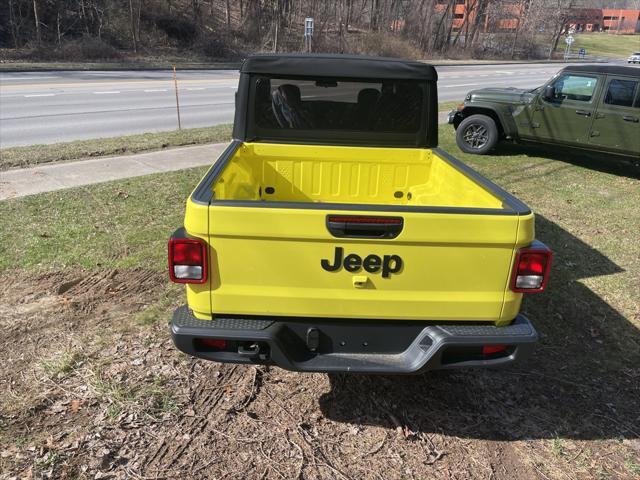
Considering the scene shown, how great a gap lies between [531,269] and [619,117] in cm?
790

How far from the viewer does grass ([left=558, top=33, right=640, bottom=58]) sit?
79000mm

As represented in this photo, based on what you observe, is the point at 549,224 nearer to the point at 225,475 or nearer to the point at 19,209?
the point at 225,475

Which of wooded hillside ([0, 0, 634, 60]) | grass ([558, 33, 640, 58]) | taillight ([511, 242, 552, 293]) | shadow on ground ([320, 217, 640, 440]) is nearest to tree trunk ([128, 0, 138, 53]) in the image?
wooded hillside ([0, 0, 634, 60])

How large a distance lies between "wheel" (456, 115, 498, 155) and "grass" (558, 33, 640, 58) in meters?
78.8

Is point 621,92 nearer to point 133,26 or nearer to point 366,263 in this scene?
point 366,263

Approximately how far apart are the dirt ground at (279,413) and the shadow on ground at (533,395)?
0.04ft

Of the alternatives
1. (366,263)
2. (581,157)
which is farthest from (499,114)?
(366,263)

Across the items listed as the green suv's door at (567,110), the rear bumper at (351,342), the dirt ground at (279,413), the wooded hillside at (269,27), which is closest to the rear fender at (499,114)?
the green suv's door at (567,110)

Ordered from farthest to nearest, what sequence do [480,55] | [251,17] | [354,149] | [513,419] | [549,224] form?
1. [480,55]
2. [251,17]
3. [549,224]
4. [354,149]
5. [513,419]

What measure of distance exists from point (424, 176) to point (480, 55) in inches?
2385

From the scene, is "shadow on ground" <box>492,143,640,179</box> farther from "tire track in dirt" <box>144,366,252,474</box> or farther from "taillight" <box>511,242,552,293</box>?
"tire track in dirt" <box>144,366,252,474</box>

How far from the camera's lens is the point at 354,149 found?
14.3 feet

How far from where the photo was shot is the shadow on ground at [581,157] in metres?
9.86

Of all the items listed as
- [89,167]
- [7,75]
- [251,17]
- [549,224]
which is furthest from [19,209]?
[251,17]
